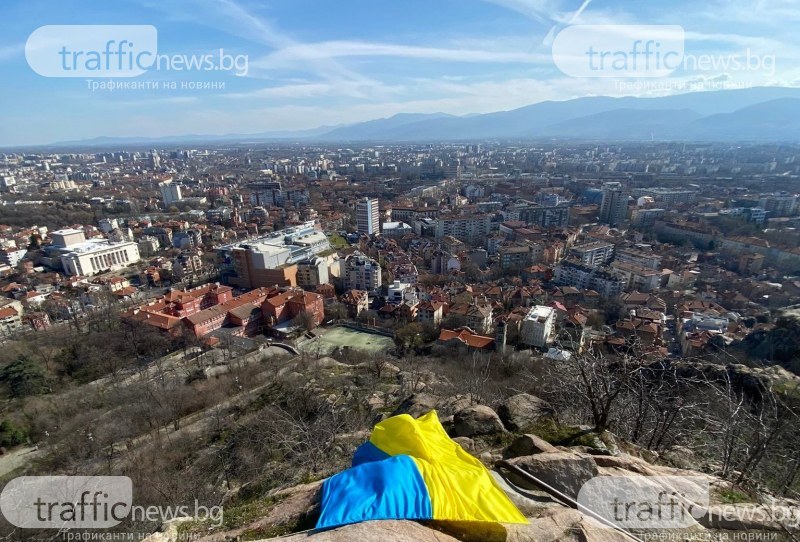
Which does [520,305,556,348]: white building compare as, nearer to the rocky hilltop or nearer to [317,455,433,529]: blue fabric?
the rocky hilltop

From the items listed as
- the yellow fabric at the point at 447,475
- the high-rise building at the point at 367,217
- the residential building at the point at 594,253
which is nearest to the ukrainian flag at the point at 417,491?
the yellow fabric at the point at 447,475

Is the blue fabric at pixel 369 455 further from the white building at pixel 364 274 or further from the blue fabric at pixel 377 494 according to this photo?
the white building at pixel 364 274

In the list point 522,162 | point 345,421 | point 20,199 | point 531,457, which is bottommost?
point 345,421

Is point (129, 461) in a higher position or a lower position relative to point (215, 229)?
lower

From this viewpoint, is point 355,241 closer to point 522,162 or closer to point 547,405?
point 547,405

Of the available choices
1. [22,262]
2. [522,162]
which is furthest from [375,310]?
[522,162]

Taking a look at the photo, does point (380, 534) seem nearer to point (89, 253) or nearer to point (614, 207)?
point (89, 253)
